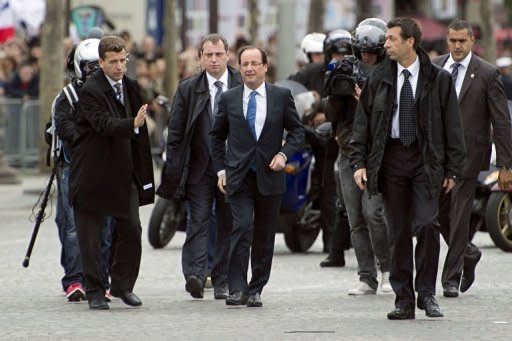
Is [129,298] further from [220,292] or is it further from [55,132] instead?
[55,132]

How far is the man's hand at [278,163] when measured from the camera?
12.7 meters

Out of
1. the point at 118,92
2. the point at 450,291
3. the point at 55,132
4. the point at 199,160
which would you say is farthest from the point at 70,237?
the point at 450,291

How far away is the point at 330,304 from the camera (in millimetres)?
13094

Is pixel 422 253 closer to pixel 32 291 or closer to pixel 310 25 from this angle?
pixel 32 291

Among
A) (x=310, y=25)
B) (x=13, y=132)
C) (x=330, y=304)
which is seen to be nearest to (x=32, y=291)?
(x=330, y=304)

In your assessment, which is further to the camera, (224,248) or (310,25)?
(310,25)

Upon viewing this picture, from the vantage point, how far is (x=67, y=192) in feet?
43.7

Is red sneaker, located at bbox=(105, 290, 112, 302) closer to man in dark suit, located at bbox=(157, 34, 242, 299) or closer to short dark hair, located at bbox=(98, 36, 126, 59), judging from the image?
man in dark suit, located at bbox=(157, 34, 242, 299)

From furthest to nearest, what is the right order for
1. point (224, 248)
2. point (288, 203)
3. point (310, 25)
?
point (310, 25)
point (288, 203)
point (224, 248)

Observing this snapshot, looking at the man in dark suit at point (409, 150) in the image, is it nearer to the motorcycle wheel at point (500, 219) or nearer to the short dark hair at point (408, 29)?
the short dark hair at point (408, 29)

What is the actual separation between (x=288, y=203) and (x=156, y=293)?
3324 millimetres

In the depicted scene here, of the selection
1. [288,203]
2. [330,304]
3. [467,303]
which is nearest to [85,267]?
[330,304]

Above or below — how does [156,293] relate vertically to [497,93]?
below

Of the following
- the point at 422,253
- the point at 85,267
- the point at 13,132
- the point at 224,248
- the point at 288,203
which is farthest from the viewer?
the point at 13,132
